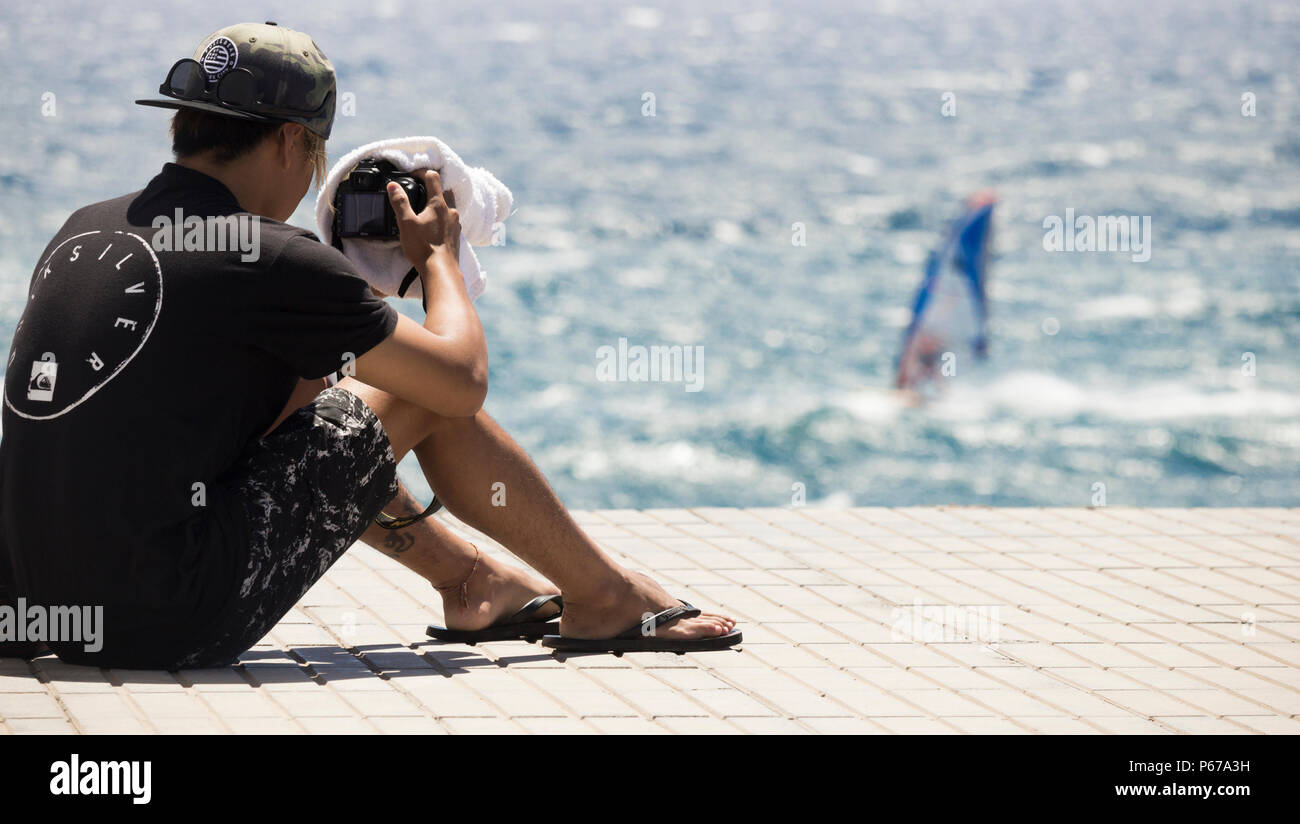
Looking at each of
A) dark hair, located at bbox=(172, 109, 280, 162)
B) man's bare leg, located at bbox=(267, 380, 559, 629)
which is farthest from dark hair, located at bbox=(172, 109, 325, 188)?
man's bare leg, located at bbox=(267, 380, 559, 629)

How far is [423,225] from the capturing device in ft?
11.4

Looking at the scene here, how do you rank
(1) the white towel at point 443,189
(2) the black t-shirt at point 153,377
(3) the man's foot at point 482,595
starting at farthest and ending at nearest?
(3) the man's foot at point 482,595
(1) the white towel at point 443,189
(2) the black t-shirt at point 153,377

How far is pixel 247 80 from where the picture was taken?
3.15 metres

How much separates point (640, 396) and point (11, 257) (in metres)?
10.3

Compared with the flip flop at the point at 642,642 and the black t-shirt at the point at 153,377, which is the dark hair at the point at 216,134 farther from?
the flip flop at the point at 642,642

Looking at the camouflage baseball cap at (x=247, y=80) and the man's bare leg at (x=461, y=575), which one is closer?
the camouflage baseball cap at (x=247, y=80)

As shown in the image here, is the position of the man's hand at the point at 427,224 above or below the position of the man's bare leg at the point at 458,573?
above

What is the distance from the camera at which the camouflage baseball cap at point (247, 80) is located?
10.4 feet

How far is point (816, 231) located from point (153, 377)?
92.1 ft

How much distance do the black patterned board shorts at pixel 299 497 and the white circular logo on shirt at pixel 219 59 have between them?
0.67 m

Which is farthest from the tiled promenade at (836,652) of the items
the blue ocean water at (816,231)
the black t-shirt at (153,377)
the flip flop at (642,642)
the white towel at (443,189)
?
the blue ocean water at (816,231)

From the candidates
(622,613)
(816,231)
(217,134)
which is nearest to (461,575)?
(622,613)

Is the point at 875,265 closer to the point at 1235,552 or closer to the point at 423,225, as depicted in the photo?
the point at 1235,552
